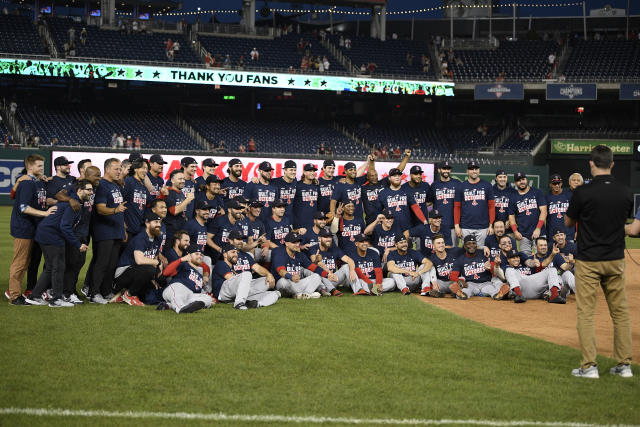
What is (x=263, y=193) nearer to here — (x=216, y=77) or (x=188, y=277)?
(x=188, y=277)

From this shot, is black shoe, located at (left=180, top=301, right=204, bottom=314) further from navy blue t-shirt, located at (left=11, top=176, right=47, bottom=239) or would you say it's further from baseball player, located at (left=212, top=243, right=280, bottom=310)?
navy blue t-shirt, located at (left=11, top=176, right=47, bottom=239)

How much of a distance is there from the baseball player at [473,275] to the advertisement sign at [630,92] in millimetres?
33205

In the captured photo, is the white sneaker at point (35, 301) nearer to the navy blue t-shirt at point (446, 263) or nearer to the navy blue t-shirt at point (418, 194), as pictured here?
the navy blue t-shirt at point (446, 263)

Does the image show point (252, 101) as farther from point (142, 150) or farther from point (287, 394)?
point (287, 394)

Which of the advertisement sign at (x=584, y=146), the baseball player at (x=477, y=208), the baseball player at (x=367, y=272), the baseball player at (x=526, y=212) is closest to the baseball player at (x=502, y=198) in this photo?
the baseball player at (x=526, y=212)

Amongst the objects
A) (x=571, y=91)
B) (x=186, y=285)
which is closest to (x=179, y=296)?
(x=186, y=285)

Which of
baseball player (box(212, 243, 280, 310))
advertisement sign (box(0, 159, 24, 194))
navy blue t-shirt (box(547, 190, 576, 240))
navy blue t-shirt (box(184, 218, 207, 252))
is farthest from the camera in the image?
advertisement sign (box(0, 159, 24, 194))

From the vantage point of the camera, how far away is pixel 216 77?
39500 mm

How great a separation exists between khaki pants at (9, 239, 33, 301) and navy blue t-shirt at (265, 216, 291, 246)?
3697mm

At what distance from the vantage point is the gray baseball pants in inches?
390

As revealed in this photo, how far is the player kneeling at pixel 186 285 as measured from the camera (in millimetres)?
9883

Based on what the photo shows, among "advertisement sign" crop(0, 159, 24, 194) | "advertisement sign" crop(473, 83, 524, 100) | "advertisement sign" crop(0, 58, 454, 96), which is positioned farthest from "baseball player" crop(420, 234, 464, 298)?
"advertisement sign" crop(473, 83, 524, 100)

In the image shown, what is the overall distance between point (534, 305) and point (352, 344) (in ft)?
14.5

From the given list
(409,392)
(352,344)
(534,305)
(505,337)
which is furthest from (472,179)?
(409,392)
